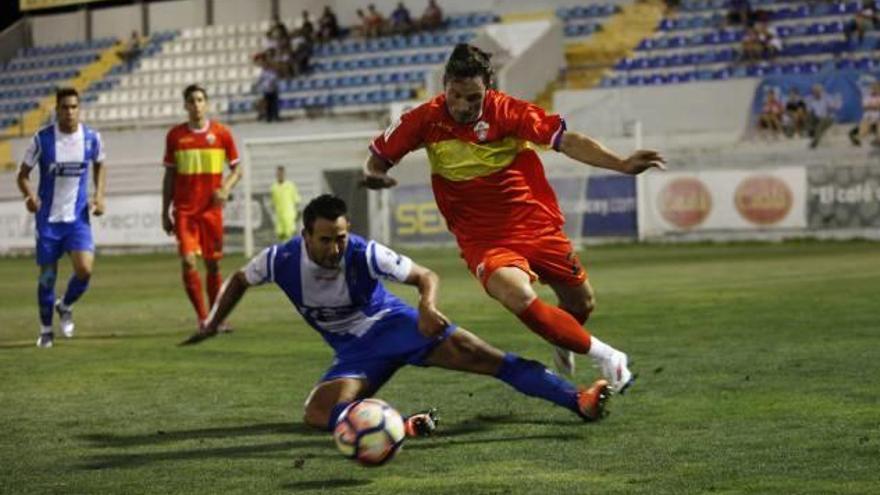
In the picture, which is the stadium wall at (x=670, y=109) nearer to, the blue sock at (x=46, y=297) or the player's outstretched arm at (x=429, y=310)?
the blue sock at (x=46, y=297)

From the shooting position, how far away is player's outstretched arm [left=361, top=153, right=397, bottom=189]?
838 centimetres

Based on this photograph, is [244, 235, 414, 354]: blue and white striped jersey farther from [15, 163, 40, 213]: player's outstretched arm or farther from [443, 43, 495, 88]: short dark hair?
[15, 163, 40, 213]: player's outstretched arm

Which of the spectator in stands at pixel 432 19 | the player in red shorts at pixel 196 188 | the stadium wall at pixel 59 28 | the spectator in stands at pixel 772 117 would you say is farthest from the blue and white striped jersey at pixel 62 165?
the stadium wall at pixel 59 28

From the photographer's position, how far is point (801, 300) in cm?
1598

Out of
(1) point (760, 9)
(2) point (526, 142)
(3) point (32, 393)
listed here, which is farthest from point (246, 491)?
(1) point (760, 9)

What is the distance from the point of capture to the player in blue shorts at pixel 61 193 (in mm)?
13945

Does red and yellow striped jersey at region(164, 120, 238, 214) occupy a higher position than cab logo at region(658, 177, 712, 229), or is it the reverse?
red and yellow striped jersey at region(164, 120, 238, 214)

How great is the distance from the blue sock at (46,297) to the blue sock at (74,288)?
38cm

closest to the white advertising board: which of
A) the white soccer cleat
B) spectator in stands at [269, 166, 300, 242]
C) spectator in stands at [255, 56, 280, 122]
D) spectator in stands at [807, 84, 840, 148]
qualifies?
spectator in stands at [807, 84, 840, 148]

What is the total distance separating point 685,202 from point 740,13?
7.06m

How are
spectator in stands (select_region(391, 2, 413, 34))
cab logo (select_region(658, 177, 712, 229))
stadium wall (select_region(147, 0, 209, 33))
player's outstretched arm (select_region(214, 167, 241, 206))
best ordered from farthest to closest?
1. stadium wall (select_region(147, 0, 209, 33))
2. spectator in stands (select_region(391, 2, 413, 34))
3. cab logo (select_region(658, 177, 712, 229))
4. player's outstretched arm (select_region(214, 167, 241, 206))

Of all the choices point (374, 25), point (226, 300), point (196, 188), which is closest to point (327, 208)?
point (226, 300)

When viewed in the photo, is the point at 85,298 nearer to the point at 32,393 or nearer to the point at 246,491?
the point at 32,393

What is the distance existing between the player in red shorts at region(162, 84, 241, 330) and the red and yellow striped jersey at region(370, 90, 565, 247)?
6084 mm
